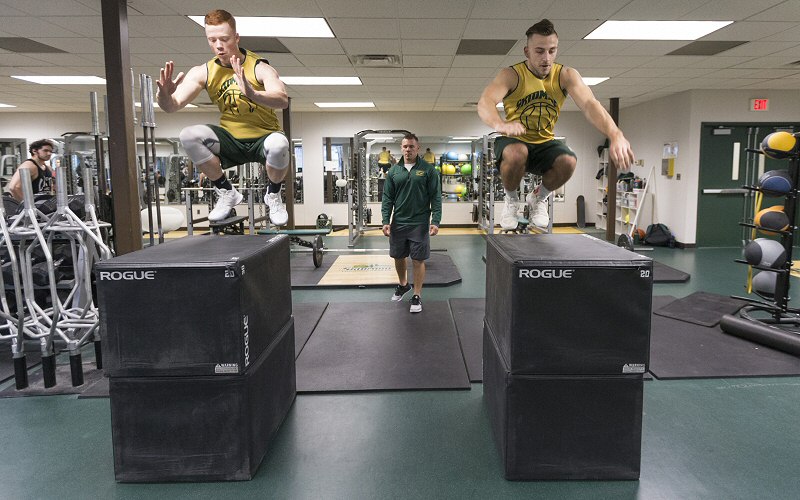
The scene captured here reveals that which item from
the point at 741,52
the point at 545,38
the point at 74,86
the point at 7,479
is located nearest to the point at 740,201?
the point at 741,52

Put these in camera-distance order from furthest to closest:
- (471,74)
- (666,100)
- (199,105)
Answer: (199,105) → (666,100) → (471,74)

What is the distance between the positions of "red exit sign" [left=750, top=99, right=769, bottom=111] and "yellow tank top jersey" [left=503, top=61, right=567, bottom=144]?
8335 millimetres

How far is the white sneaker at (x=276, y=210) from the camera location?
282 cm

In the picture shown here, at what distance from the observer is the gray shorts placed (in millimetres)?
4820

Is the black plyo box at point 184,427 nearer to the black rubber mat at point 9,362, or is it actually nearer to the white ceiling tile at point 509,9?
the black rubber mat at point 9,362

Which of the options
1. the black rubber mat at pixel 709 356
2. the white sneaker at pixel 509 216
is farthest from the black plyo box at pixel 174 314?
the black rubber mat at pixel 709 356

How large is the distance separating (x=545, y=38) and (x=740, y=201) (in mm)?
8555

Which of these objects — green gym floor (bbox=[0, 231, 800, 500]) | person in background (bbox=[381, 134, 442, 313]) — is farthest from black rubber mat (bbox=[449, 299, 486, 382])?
person in background (bbox=[381, 134, 442, 313])

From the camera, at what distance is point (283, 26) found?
5180mm

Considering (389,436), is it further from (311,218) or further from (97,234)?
(311,218)

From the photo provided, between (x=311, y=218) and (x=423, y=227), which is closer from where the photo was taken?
(x=423, y=227)

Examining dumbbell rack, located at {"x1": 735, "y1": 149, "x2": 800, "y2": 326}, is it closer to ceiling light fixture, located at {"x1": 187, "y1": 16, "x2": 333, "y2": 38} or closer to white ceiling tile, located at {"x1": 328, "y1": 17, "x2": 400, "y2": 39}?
white ceiling tile, located at {"x1": 328, "y1": 17, "x2": 400, "y2": 39}

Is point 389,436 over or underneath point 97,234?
underneath

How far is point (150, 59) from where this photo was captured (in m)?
6.50
